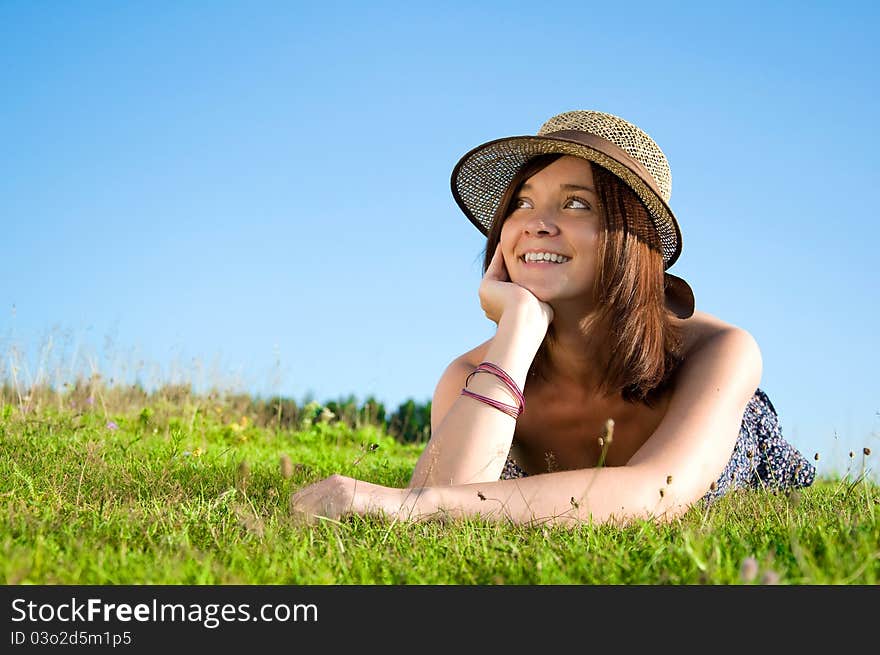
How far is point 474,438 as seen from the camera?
3.44 m

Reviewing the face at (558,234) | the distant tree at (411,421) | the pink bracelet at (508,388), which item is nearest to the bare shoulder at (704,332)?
the face at (558,234)

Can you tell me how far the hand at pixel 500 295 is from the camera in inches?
153

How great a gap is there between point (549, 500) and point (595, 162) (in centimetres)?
171

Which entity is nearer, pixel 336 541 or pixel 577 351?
pixel 336 541

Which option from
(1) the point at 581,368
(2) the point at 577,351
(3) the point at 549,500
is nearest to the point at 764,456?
(1) the point at 581,368

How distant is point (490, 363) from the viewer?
3643mm

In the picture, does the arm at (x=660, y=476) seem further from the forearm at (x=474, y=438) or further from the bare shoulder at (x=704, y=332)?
the forearm at (x=474, y=438)

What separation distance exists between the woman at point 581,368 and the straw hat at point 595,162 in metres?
0.01

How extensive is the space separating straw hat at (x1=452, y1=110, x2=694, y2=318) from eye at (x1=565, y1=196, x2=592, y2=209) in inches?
7.4

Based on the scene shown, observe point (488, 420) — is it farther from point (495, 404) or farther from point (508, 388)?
point (508, 388)

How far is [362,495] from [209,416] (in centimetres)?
634
